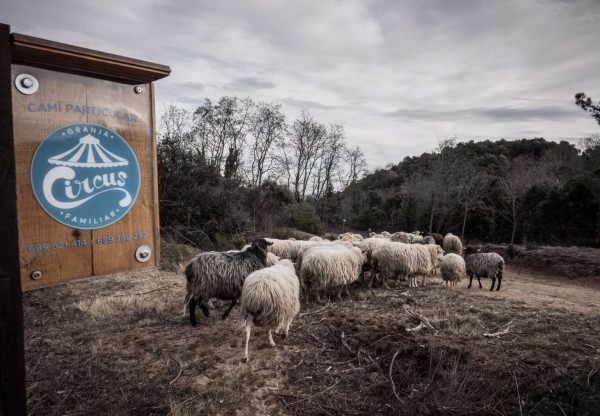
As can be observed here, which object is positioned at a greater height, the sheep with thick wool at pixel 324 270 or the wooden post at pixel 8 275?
the wooden post at pixel 8 275

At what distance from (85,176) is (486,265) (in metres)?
11.4

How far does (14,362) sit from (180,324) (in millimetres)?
5540

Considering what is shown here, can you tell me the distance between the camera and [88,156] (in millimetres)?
2021

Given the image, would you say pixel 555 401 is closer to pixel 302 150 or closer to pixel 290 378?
pixel 290 378

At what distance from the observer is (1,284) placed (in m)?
1.27

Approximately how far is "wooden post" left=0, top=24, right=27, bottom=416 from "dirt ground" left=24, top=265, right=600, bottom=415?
2.62m

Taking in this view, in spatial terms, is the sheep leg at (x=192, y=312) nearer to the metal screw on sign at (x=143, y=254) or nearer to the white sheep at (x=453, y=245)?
the metal screw on sign at (x=143, y=254)

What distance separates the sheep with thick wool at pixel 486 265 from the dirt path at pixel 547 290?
1.58 ft

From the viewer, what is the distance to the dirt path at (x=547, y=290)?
8461 mm

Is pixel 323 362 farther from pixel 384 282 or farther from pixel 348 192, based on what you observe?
pixel 348 192

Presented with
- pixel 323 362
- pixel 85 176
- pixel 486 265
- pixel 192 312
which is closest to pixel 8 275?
pixel 85 176

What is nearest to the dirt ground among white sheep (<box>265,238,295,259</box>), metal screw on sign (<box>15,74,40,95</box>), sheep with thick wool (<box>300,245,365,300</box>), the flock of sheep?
the flock of sheep

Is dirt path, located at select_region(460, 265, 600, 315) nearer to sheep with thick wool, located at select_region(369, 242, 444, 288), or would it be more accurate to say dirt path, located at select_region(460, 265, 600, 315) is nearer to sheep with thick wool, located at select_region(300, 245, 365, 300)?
sheep with thick wool, located at select_region(369, 242, 444, 288)

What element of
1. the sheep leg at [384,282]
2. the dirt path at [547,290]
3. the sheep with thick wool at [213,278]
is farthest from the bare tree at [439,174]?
the sheep with thick wool at [213,278]
